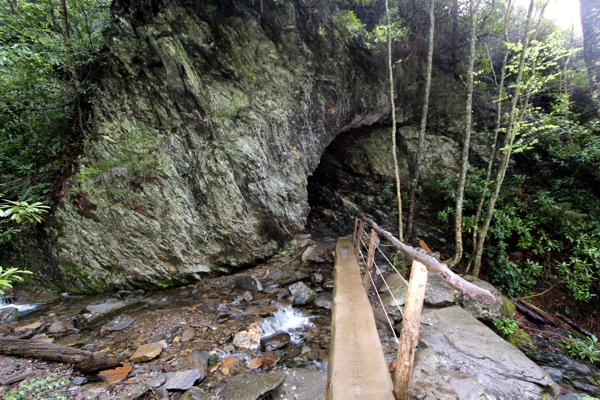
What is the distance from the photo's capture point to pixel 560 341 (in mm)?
5289

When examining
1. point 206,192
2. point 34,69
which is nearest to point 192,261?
point 206,192

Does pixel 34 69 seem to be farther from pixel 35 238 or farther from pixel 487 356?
pixel 487 356

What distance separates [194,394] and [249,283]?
2.89 m

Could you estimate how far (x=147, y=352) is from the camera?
3.72 metres

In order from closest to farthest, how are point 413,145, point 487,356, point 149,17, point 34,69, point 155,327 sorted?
point 487,356, point 155,327, point 34,69, point 149,17, point 413,145

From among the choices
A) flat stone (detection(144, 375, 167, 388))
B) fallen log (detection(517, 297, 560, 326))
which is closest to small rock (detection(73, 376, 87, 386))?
flat stone (detection(144, 375, 167, 388))

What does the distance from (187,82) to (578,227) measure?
10643 mm

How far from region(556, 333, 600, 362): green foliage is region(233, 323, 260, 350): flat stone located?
622 centimetres

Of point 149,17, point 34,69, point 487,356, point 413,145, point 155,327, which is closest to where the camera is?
point 487,356

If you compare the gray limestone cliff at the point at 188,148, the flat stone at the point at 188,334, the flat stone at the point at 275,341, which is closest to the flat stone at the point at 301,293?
the flat stone at the point at 275,341

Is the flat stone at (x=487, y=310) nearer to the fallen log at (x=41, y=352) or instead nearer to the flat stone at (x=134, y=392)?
the flat stone at (x=134, y=392)

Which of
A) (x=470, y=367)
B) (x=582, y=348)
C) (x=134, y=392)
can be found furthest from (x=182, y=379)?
(x=582, y=348)

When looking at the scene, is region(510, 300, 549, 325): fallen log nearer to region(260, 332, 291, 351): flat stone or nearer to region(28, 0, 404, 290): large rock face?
region(260, 332, 291, 351): flat stone

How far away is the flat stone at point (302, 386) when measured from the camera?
2.96 metres
